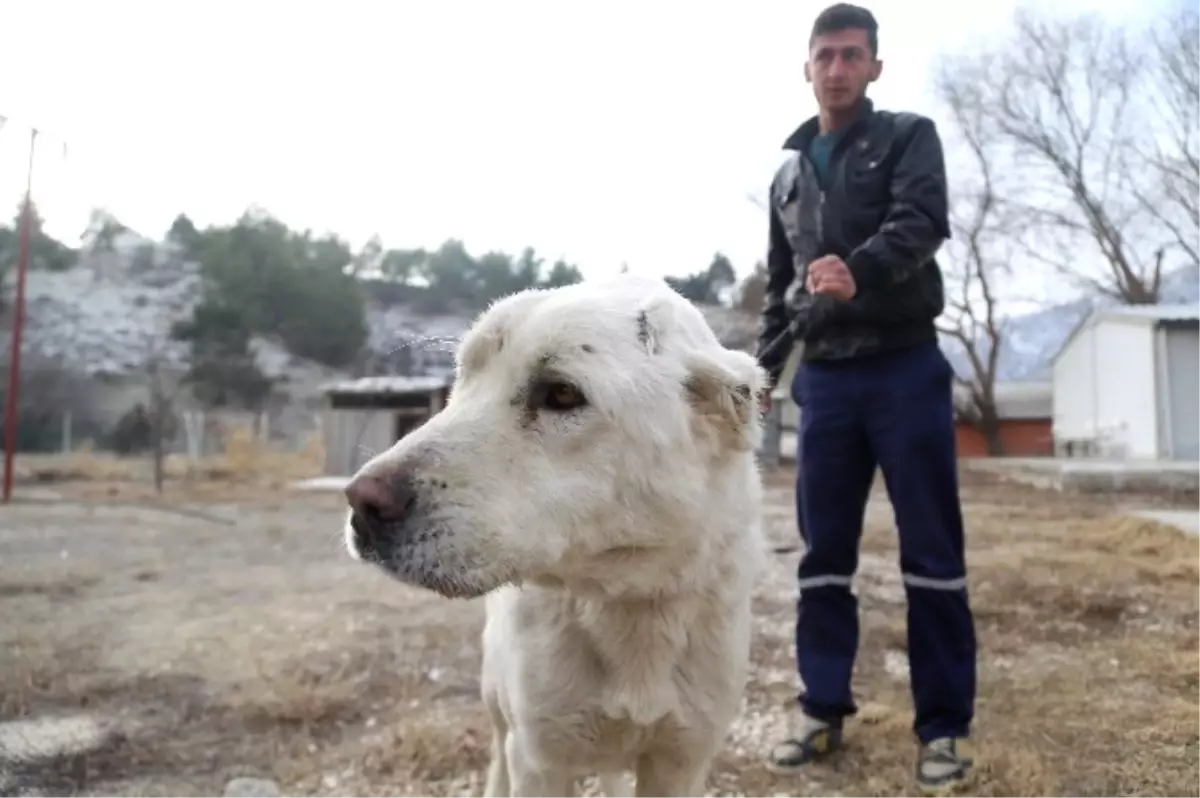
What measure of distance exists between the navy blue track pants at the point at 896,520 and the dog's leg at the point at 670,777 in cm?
105

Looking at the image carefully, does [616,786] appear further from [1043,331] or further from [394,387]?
[1043,331]

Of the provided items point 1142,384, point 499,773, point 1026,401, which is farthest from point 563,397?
point 1026,401

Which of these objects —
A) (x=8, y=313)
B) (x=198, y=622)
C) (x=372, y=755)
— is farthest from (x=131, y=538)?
(x=372, y=755)

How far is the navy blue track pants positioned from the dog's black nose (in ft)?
5.83

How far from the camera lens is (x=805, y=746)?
2881mm

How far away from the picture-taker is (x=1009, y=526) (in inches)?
346

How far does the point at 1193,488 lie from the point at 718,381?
37.2 ft

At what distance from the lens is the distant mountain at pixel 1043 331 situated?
23.4m

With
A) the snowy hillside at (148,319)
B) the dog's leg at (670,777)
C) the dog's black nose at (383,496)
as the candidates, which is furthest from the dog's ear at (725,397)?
the snowy hillside at (148,319)

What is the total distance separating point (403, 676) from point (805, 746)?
1811mm

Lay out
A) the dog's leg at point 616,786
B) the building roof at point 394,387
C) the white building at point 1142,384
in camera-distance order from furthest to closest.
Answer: the building roof at point 394,387 < the white building at point 1142,384 < the dog's leg at point 616,786

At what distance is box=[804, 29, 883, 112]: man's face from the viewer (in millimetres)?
2820

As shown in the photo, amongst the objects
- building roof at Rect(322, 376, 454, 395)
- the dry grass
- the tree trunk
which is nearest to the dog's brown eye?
the dry grass

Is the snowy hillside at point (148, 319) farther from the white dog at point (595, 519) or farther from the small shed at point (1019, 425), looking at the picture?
the white dog at point (595, 519)
